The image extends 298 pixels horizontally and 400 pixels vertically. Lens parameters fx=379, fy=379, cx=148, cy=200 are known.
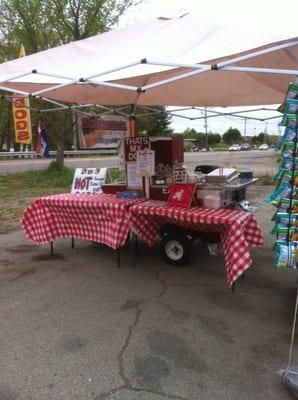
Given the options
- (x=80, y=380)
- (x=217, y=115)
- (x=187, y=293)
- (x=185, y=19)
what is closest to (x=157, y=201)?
(x=187, y=293)

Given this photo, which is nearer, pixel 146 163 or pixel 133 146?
pixel 146 163

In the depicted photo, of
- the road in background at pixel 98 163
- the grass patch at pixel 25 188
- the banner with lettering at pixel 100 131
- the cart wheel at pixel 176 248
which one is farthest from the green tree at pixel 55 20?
the cart wheel at pixel 176 248

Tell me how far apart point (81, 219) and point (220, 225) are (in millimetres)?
1927

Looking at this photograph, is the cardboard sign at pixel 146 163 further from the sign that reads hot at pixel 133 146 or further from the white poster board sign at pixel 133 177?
the white poster board sign at pixel 133 177

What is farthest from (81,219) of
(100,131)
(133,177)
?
(100,131)

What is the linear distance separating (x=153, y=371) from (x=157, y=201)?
2406mm

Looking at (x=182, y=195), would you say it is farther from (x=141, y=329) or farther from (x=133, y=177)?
(x=141, y=329)

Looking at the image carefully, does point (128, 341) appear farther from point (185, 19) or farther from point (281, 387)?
point (185, 19)

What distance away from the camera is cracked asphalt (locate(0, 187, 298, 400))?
2668 millimetres

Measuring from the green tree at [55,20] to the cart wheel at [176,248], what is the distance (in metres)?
11.7

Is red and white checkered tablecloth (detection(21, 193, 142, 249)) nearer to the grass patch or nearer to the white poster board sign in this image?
the white poster board sign

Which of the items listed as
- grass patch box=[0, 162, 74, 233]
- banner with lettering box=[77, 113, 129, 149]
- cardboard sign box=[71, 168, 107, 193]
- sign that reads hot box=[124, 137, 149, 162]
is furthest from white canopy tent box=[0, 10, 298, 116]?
grass patch box=[0, 162, 74, 233]

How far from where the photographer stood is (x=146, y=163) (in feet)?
15.9

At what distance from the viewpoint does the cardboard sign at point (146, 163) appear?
4836mm
